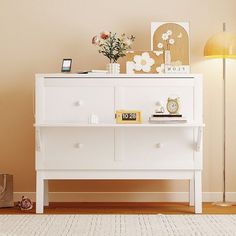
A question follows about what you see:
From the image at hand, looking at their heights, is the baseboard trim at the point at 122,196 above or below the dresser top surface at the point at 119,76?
below

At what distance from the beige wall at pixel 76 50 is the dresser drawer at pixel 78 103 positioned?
2.10 feet

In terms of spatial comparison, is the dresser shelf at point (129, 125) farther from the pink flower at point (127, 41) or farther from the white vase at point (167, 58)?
the pink flower at point (127, 41)

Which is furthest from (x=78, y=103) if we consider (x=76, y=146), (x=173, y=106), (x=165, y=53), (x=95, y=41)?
(x=165, y=53)

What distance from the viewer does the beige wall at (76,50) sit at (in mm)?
5004

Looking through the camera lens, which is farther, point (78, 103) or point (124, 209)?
point (124, 209)

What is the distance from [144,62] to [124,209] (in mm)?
1097

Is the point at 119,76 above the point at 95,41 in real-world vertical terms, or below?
below

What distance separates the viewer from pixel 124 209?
4.59 m

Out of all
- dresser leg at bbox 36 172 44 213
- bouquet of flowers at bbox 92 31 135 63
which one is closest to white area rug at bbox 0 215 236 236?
dresser leg at bbox 36 172 44 213

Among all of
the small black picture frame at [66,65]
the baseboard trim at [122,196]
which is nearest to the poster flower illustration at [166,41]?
the small black picture frame at [66,65]

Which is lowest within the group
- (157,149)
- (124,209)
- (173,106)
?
(124,209)

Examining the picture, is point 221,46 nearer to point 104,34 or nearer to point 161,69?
point 161,69

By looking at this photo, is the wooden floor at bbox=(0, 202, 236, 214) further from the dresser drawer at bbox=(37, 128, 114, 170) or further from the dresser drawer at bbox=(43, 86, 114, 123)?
the dresser drawer at bbox=(43, 86, 114, 123)

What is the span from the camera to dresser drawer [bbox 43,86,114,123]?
439 centimetres
